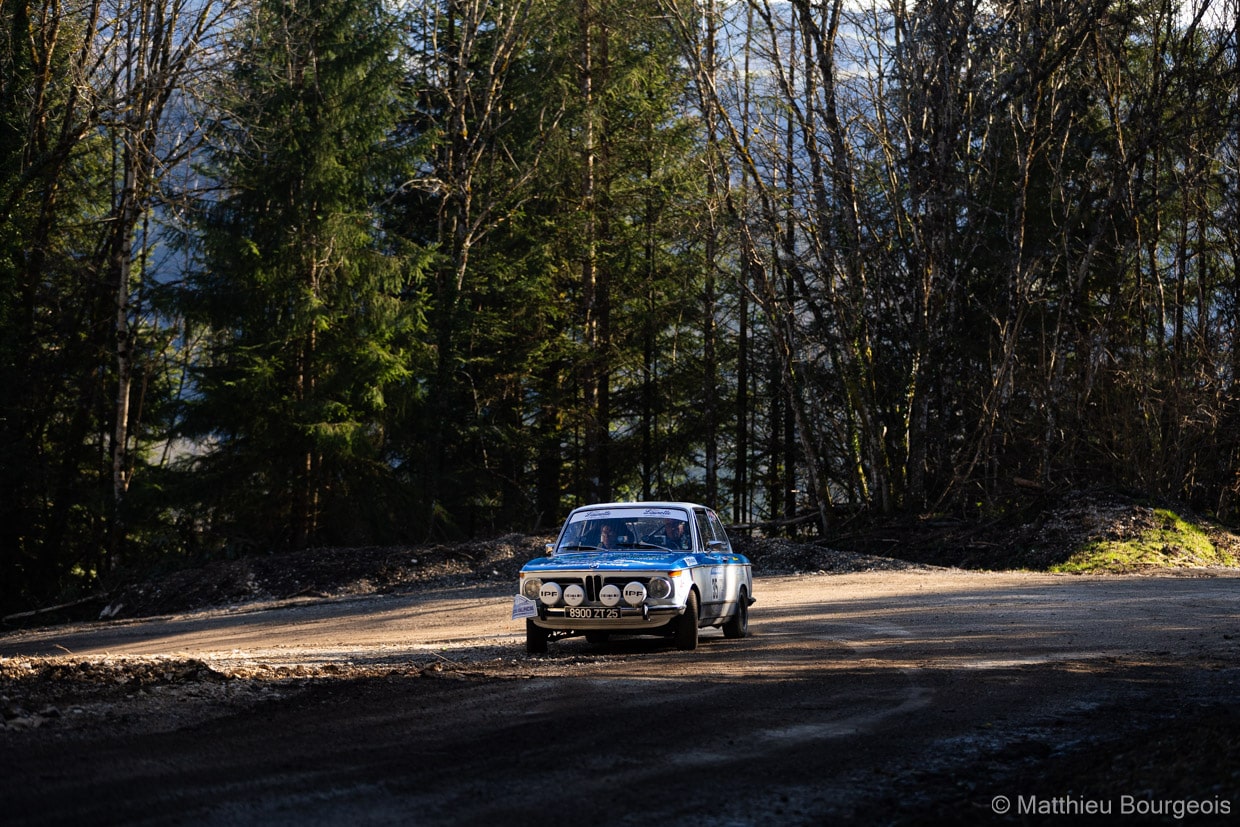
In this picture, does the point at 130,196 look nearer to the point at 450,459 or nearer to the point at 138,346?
the point at 138,346

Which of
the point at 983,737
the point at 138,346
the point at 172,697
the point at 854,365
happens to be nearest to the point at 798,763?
the point at 983,737

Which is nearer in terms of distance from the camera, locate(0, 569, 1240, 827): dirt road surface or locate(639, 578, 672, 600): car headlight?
locate(0, 569, 1240, 827): dirt road surface

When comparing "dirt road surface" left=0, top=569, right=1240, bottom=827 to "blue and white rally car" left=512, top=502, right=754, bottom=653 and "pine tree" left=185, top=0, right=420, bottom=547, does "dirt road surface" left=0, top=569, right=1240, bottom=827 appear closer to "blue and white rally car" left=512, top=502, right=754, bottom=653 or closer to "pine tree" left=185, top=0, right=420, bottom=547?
"blue and white rally car" left=512, top=502, right=754, bottom=653

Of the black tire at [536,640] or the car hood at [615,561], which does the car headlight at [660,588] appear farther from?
the black tire at [536,640]

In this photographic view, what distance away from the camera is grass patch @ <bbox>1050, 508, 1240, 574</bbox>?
23.4 meters

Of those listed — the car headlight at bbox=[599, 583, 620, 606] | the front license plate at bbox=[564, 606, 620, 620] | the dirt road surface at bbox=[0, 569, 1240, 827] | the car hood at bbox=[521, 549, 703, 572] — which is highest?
the car hood at bbox=[521, 549, 703, 572]

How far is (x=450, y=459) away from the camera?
126ft

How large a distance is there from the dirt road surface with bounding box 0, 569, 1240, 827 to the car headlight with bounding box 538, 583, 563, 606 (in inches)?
23.7

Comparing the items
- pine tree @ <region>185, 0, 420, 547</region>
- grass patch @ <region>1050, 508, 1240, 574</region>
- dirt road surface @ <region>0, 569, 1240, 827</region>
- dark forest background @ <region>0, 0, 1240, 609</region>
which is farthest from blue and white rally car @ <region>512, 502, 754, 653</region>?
pine tree @ <region>185, 0, 420, 547</region>

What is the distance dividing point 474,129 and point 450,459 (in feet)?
34.9

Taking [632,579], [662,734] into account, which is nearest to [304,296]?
[632,579]

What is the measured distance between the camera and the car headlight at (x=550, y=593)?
12164mm

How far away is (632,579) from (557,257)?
2770cm

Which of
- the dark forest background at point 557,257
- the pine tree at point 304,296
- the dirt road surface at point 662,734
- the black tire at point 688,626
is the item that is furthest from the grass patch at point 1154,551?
the pine tree at point 304,296
